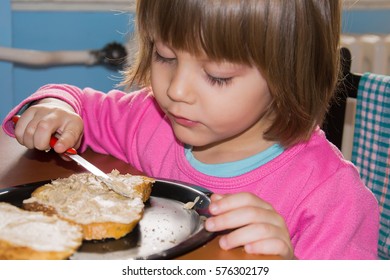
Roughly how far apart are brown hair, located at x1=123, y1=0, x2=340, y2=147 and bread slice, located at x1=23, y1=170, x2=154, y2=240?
0.20 metres

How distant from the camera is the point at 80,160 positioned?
3.05ft

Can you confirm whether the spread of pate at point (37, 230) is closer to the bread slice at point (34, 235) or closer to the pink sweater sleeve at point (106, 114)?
the bread slice at point (34, 235)

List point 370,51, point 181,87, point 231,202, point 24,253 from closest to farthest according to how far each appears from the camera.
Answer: point 24,253, point 231,202, point 181,87, point 370,51

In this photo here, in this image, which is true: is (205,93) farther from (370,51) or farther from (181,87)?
(370,51)

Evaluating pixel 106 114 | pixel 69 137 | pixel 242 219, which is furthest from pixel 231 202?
pixel 106 114

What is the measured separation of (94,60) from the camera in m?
2.28

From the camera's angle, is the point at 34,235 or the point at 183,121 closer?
the point at 34,235

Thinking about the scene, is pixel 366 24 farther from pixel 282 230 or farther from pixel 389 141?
pixel 282 230

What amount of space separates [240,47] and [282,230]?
0.85 ft

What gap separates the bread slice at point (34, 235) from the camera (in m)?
0.62

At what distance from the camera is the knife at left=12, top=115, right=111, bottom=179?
87 cm

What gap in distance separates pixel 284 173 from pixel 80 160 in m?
0.31

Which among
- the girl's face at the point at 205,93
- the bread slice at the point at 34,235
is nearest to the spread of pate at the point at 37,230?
the bread slice at the point at 34,235
